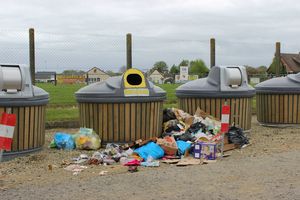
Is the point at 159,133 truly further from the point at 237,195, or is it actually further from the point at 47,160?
the point at 237,195

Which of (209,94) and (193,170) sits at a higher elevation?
(209,94)

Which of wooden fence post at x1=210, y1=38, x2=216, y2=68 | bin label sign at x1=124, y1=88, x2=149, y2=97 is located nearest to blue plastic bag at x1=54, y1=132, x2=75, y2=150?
bin label sign at x1=124, y1=88, x2=149, y2=97

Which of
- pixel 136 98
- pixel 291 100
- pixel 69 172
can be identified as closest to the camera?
pixel 69 172

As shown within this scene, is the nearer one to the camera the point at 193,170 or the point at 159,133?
the point at 193,170

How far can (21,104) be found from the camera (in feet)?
22.3

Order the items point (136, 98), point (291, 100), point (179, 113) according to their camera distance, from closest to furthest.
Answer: point (136, 98)
point (179, 113)
point (291, 100)

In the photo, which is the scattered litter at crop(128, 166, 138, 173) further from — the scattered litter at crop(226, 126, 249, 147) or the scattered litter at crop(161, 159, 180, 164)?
the scattered litter at crop(226, 126, 249, 147)

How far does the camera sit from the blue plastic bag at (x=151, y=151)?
273 inches

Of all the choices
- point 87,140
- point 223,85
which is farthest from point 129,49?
point 87,140

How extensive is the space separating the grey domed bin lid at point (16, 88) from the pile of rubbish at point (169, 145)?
3.48ft

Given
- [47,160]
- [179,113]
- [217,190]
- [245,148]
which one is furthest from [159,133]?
[217,190]

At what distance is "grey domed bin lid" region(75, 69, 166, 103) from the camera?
7723 millimetres

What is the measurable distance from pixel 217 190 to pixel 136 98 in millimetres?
3066

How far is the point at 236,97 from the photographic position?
369 inches
